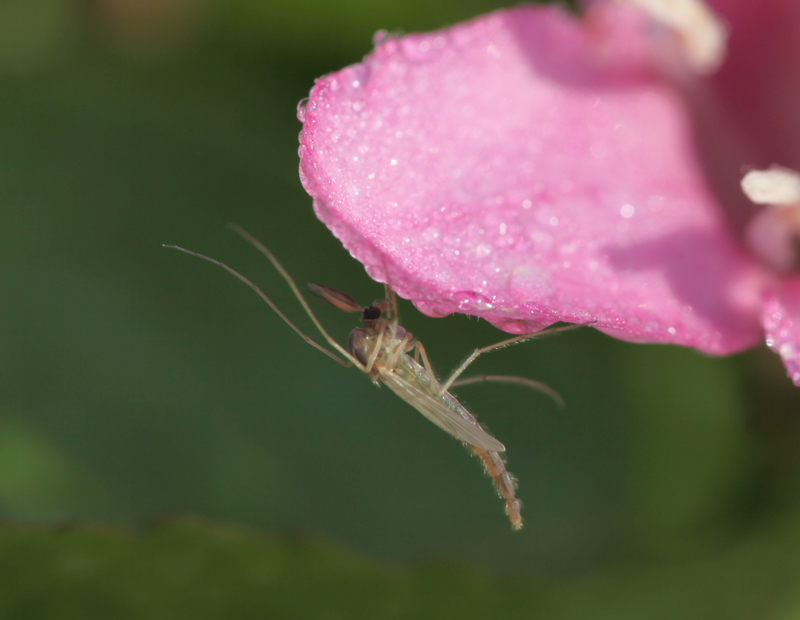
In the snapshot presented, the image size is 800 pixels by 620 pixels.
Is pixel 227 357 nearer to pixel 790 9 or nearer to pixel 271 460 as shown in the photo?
pixel 271 460

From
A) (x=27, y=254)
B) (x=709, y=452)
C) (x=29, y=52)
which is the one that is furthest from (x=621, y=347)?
(x=29, y=52)

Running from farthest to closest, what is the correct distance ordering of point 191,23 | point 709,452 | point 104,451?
point 191,23 → point 709,452 → point 104,451

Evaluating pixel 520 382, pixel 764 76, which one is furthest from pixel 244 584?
pixel 764 76

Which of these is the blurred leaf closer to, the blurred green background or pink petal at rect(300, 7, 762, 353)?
the blurred green background

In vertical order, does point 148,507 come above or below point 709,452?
above

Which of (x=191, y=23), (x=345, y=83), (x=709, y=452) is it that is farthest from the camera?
(x=191, y=23)
